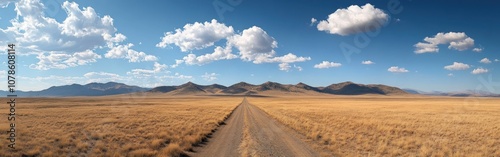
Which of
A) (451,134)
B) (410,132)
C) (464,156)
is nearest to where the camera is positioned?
(464,156)

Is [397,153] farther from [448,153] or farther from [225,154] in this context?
[225,154]

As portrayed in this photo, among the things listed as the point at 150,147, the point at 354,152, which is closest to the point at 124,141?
the point at 150,147

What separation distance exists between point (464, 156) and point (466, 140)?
6065mm

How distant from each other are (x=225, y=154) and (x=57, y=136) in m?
12.0

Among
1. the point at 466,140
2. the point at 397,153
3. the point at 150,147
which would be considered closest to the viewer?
the point at 397,153

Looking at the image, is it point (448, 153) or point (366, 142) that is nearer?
point (448, 153)

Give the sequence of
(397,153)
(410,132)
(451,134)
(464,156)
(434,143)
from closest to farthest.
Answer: (464,156), (397,153), (434,143), (451,134), (410,132)

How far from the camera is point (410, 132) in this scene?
23188mm

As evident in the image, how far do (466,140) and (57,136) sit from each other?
26.6 m

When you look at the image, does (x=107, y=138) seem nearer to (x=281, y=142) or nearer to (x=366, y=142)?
(x=281, y=142)

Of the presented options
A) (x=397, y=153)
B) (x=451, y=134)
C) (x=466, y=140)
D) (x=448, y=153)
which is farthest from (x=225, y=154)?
(x=451, y=134)

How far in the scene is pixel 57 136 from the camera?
18.9 meters

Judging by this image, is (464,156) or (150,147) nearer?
(464,156)

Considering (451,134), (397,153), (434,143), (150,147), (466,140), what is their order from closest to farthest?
(397,153), (150,147), (434,143), (466,140), (451,134)
